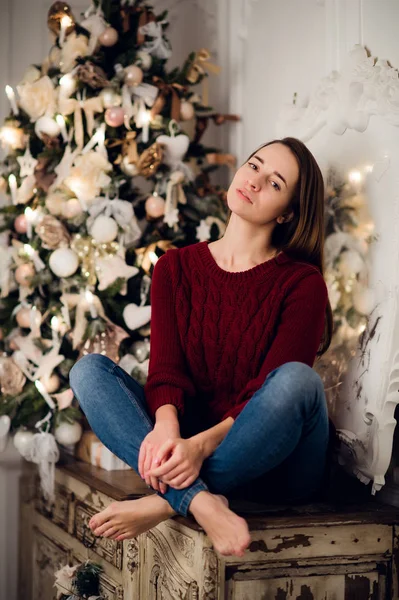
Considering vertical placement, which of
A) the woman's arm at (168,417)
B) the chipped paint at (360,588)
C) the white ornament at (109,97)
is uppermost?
the white ornament at (109,97)

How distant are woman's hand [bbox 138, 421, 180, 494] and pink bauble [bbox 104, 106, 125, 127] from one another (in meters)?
1.10

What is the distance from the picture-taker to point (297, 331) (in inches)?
64.1

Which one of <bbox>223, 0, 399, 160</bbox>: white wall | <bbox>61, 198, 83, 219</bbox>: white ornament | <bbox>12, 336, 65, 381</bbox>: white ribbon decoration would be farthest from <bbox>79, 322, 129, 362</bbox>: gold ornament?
<bbox>223, 0, 399, 160</bbox>: white wall

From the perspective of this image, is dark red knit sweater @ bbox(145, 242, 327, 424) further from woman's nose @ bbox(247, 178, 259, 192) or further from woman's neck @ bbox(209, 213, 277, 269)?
woman's nose @ bbox(247, 178, 259, 192)

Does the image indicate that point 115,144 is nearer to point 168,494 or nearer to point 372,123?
point 372,123

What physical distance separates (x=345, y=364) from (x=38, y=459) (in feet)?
3.23

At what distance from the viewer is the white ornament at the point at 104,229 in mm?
2152

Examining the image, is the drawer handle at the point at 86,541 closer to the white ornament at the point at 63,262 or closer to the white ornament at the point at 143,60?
the white ornament at the point at 63,262

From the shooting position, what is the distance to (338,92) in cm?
188

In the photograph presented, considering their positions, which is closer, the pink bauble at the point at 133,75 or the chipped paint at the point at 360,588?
the chipped paint at the point at 360,588

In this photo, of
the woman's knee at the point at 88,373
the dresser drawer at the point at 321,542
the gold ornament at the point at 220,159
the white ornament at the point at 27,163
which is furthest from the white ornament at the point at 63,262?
the dresser drawer at the point at 321,542

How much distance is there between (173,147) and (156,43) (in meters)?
0.36

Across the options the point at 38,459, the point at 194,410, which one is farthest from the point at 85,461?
the point at 194,410

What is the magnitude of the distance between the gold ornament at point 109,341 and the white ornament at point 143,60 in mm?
832
